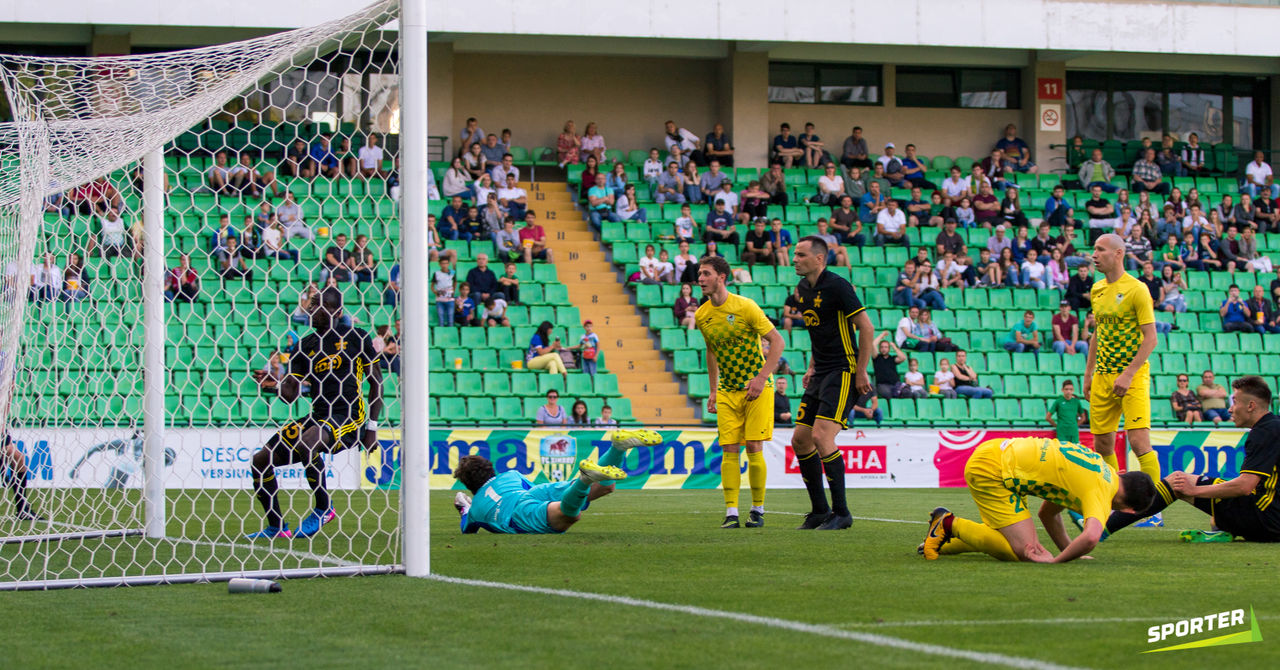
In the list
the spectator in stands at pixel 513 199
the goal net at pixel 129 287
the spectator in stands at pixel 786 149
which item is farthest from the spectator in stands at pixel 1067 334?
the goal net at pixel 129 287

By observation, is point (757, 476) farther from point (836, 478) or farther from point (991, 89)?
point (991, 89)

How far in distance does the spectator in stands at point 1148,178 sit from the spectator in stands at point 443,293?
47.3 ft

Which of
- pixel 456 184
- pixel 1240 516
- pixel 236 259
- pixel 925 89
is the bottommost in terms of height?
pixel 1240 516

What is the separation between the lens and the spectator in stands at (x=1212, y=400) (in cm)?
2084

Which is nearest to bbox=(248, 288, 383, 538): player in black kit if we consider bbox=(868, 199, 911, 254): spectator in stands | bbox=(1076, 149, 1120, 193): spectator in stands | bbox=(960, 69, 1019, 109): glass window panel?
bbox=(868, 199, 911, 254): spectator in stands

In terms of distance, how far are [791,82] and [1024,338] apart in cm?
851

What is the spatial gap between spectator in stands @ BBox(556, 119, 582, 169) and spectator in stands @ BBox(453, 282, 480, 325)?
582cm

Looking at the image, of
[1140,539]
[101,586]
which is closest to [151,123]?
[101,586]

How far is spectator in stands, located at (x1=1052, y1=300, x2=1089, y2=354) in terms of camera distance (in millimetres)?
22094

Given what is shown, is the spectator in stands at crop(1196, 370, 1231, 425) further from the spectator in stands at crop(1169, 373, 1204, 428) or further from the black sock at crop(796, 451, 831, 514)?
the black sock at crop(796, 451, 831, 514)

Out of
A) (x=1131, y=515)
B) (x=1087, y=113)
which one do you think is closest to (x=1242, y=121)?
(x=1087, y=113)

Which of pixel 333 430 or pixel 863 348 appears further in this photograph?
pixel 863 348

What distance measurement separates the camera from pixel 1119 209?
85.6 feet

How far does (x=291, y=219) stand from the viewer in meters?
11.4
